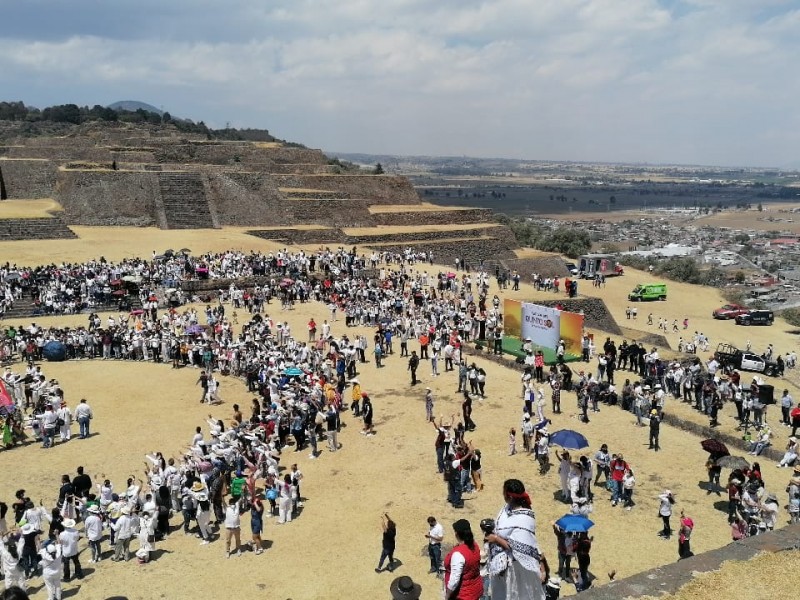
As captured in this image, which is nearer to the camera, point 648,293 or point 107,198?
point 107,198

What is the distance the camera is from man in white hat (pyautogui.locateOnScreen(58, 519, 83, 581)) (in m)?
8.80

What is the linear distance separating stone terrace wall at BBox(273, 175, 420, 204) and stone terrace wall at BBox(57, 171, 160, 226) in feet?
32.7

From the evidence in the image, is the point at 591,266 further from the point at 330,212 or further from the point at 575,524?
the point at 575,524

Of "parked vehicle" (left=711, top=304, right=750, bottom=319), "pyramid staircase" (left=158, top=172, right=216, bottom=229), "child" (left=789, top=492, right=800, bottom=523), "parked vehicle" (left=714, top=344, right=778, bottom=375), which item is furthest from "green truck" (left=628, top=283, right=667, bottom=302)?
"child" (left=789, top=492, right=800, bottom=523)

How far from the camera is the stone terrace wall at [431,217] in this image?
139 feet

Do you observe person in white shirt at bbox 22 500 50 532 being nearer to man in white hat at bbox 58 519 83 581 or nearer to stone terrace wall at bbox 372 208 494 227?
man in white hat at bbox 58 519 83 581

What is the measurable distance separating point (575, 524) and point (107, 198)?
32721 mm

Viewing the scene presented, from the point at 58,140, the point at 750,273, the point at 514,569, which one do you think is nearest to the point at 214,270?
the point at 514,569

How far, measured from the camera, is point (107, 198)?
116 feet

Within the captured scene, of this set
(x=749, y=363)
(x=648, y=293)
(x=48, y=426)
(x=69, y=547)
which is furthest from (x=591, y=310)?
(x=69, y=547)

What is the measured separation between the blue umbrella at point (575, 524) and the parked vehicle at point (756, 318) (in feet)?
91.2

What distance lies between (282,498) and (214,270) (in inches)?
639

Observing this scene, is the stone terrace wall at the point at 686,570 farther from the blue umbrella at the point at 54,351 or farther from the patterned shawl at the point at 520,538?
the blue umbrella at the point at 54,351

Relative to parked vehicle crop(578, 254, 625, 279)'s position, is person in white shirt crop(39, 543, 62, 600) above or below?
below
